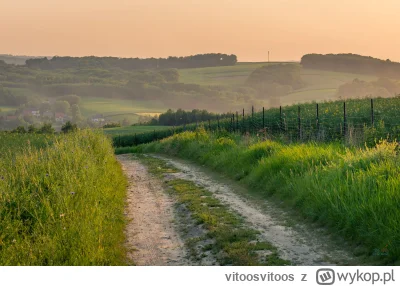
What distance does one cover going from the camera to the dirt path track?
941 centimetres

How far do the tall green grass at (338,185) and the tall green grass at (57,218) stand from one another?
404 centimetres

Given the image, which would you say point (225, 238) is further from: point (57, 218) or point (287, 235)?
point (57, 218)

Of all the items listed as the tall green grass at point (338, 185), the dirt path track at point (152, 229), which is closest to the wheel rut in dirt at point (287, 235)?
the tall green grass at point (338, 185)

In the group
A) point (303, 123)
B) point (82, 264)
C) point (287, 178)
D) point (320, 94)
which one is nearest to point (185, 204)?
point (287, 178)

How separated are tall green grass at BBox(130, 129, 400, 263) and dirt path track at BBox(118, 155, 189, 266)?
2821 millimetres

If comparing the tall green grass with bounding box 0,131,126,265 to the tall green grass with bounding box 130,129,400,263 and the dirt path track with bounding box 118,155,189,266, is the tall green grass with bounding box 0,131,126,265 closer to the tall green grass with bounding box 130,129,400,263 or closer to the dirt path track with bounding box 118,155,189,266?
the dirt path track with bounding box 118,155,189,266

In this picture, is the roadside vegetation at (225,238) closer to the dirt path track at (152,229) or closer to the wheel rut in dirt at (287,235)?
the wheel rut in dirt at (287,235)

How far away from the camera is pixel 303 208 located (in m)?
12.1

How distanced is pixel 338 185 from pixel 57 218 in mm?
5750

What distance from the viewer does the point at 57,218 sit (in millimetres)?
9734

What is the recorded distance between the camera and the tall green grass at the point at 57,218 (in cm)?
847
